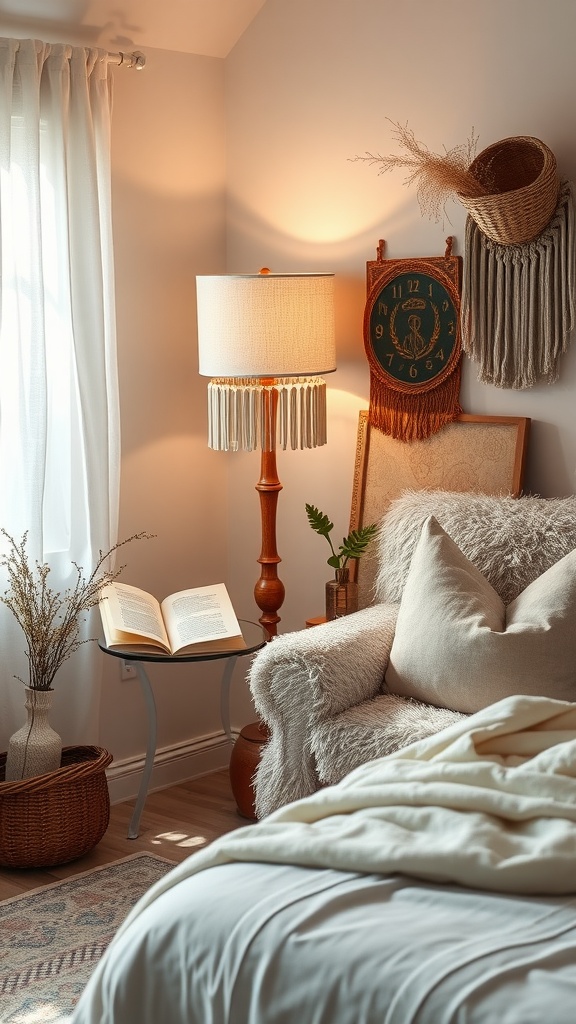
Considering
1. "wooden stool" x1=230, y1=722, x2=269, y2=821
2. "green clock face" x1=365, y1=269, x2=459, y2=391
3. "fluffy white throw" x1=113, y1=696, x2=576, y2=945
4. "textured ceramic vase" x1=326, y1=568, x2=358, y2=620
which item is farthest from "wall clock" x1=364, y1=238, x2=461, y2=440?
"fluffy white throw" x1=113, y1=696, x2=576, y2=945

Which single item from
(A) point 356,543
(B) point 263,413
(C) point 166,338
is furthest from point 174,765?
Answer: (C) point 166,338

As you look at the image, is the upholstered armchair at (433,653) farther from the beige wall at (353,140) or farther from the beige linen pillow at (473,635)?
the beige wall at (353,140)

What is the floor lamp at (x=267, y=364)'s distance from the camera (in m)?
3.15

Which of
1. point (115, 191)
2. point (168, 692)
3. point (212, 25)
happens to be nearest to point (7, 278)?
point (115, 191)

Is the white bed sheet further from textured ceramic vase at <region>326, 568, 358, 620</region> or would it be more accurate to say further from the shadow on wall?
the shadow on wall

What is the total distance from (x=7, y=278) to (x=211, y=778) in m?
1.80

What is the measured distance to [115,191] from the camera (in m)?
3.43

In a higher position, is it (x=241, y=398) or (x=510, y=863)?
(x=241, y=398)

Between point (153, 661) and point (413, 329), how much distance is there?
1.24 metres

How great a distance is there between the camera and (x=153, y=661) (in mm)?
2990

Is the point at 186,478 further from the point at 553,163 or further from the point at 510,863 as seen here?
the point at 510,863

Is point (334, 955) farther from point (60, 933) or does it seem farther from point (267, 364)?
point (267, 364)

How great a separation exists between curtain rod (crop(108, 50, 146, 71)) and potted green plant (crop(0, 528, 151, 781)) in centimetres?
142

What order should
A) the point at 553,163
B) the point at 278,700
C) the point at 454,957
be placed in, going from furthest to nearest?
1. the point at 553,163
2. the point at 278,700
3. the point at 454,957
